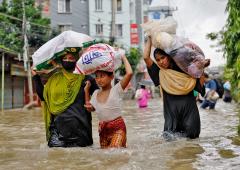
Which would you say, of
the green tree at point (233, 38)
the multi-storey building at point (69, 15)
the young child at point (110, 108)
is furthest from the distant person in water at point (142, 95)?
the multi-storey building at point (69, 15)

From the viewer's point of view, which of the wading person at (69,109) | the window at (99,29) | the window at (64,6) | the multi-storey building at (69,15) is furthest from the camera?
Answer: the window at (99,29)

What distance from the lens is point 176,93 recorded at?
730 cm

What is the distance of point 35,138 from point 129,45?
45104 millimetres

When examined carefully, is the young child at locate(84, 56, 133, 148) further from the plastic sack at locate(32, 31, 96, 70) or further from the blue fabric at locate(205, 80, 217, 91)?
the blue fabric at locate(205, 80, 217, 91)

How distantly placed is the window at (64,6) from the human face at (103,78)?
44224 mm

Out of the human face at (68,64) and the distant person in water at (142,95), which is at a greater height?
the human face at (68,64)

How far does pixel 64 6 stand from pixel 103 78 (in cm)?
4464

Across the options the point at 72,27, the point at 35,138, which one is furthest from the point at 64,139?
the point at 72,27

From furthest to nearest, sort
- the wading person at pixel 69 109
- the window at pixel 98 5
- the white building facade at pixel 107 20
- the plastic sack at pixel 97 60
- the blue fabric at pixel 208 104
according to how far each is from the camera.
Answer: the window at pixel 98 5, the white building facade at pixel 107 20, the blue fabric at pixel 208 104, the wading person at pixel 69 109, the plastic sack at pixel 97 60

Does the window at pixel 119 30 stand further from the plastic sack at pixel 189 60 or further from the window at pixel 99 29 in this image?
the plastic sack at pixel 189 60

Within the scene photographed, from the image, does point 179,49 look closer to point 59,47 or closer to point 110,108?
point 110,108

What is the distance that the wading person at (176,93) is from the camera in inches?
286

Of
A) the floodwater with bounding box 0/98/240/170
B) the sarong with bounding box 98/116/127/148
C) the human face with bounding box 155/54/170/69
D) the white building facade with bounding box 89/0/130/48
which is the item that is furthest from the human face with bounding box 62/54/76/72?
the white building facade with bounding box 89/0/130/48

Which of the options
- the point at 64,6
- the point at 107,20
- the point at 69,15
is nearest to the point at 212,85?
the point at 69,15
